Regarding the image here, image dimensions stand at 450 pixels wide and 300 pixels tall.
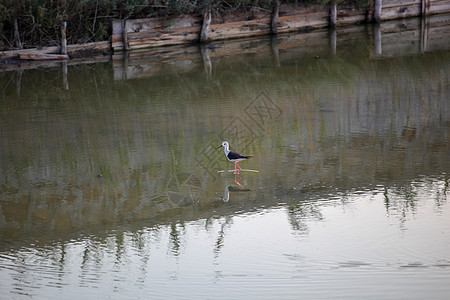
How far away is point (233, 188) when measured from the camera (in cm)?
663

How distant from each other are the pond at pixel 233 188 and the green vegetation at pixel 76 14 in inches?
205

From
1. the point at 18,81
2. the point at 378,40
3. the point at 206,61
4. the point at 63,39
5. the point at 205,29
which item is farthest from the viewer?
the point at 205,29

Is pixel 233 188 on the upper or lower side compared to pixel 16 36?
lower

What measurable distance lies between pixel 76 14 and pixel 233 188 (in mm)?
13415

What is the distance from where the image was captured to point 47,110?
11250 mm

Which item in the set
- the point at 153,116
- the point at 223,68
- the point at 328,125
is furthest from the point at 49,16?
the point at 328,125

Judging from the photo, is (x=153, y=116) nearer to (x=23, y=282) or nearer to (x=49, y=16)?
(x=23, y=282)

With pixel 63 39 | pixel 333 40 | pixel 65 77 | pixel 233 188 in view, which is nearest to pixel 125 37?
pixel 63 39

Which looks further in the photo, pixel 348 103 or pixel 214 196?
pixel 348 103

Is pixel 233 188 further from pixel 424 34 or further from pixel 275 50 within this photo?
pixel 424 34

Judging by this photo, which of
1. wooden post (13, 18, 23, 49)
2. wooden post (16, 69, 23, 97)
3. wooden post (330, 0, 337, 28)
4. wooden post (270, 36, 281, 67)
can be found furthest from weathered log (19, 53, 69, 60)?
wooden post (330, 0, 337, 28)

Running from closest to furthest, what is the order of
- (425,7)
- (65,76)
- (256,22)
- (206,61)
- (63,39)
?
(65,76) → (206,61) → (63,39) → (256,22) → (425,7)

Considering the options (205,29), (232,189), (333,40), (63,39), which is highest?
(205,29)

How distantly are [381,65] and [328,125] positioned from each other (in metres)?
4.86
